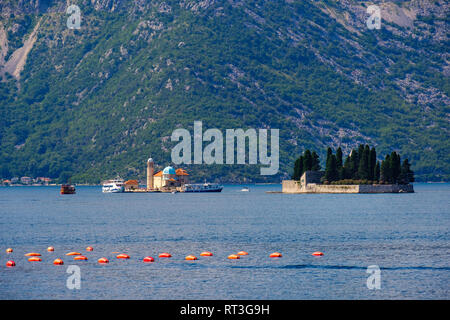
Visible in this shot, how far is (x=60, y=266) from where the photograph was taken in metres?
77.1

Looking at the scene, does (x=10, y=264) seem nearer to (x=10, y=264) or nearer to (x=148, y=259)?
(x=10, y=264)

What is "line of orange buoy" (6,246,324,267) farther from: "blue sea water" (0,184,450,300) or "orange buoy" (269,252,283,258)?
"blue sea water" (0,184,450,300)

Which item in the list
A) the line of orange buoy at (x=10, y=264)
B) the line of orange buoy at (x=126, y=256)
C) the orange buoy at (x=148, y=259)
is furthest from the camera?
the orange buoy at (x=148, y=259)

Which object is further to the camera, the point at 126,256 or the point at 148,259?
the point at 126,256

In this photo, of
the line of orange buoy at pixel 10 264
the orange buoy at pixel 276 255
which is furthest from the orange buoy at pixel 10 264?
the orange buoy at pixel 276 255

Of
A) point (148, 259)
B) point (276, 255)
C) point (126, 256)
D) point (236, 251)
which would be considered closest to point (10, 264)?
point (126, 256)

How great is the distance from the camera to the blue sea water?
64.8 m

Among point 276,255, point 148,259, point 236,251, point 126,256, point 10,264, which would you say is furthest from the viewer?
point 236,251

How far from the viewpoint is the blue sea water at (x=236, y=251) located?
6481 cm

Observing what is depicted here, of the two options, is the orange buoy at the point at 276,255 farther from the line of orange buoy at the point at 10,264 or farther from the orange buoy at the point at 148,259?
the line of orange buoy at the point at 10,264

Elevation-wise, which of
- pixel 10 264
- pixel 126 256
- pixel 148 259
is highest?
pixel 126 256

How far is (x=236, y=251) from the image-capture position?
87.5 meters

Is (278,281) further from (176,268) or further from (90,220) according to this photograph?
(90,220)
